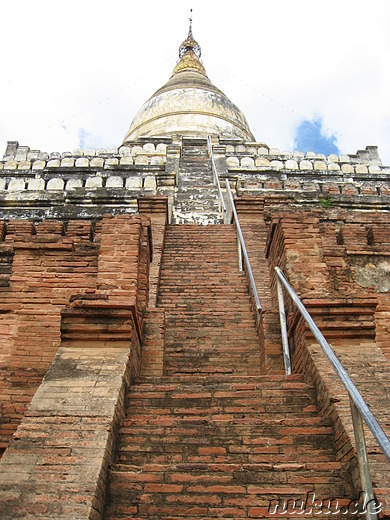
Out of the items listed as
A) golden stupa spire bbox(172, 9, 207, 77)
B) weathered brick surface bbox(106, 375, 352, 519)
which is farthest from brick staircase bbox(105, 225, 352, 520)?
golden stupa spire bbox(172, 9, 207, 77)

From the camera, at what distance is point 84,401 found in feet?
13.1

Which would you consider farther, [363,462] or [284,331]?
[284,331]

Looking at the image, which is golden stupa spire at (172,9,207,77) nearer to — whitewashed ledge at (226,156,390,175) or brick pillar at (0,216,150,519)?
whitewashed ledge at (226,156,390,175)

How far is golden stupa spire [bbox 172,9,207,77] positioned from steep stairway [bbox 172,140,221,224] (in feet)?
52.4

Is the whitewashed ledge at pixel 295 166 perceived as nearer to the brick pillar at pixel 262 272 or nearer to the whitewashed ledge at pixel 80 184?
the whitewashed ledge at pixel 80 184

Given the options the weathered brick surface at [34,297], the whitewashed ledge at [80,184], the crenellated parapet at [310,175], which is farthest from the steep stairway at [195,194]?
the weathered brick surface at [34,297]

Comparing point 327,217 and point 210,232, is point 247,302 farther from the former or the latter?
point 327,217

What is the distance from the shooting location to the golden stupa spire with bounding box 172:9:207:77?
3186 cm

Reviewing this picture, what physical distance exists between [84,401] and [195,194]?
10206mm

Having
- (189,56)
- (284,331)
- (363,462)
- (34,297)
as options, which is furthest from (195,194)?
(189,56)

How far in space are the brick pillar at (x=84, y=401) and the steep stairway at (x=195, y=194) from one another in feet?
21.8

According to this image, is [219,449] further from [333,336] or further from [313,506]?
[333,336]

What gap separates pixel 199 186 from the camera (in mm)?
14375

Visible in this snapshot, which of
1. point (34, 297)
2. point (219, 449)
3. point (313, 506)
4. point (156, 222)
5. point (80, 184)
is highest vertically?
point (80, 184)
